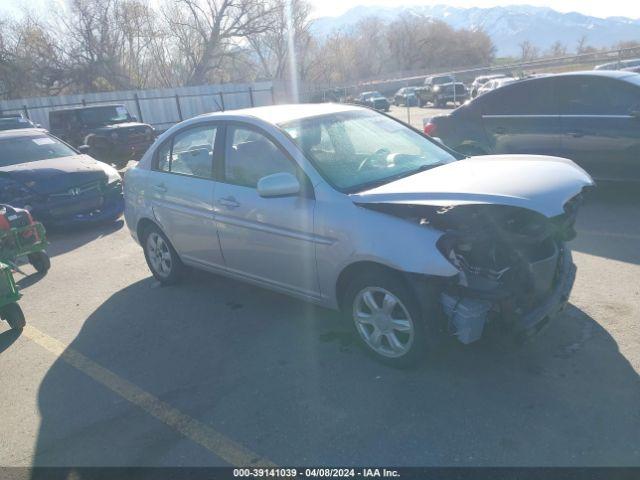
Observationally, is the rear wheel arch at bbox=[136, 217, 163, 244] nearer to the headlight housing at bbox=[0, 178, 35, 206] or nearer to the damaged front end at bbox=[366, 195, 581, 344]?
the damaged front end at bbox=[366, 195, 581, 344]

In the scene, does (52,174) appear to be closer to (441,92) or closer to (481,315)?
(481,315)

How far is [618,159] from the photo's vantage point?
6344mm

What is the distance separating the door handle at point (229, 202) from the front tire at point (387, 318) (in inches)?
49.4

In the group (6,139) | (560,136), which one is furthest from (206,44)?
(560,136)

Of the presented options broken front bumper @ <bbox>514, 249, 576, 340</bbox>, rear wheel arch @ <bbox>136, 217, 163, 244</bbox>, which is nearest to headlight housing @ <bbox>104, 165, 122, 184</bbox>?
rear wheel arch @ <bbox>136, 217, 163, 244</bbox>

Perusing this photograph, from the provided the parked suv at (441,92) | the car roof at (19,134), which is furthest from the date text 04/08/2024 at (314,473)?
the parked suv at (441,92)

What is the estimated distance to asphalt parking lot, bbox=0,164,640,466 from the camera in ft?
8.95

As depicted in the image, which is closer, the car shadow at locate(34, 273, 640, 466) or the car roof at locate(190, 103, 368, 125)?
the car shadow at locate(34, 273, 640, 466)

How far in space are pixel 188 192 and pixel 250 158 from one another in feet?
2.72

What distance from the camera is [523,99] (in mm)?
7168

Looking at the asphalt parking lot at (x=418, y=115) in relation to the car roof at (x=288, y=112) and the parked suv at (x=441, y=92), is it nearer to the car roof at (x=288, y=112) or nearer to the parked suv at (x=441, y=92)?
the parked suv at (x=441, y=92)

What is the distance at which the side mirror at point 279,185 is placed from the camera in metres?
3.51

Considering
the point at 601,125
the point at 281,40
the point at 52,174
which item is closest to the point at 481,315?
the point at 601,125

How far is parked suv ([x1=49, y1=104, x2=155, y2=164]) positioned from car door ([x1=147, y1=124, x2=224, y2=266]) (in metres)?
10.8
